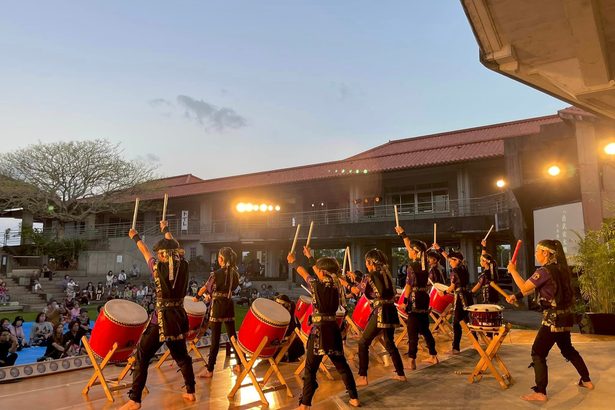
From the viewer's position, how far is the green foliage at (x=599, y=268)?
866cm

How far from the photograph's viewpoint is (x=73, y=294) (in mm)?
18406

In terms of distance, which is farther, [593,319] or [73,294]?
[73,294]

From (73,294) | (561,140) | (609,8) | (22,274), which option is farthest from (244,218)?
(609,8)

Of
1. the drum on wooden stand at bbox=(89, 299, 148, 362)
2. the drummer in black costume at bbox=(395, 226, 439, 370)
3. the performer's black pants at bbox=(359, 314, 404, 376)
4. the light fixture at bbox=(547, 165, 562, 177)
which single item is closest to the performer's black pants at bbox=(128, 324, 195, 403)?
the drum on wooden stand at bbox=(89, 299, 148, 362)

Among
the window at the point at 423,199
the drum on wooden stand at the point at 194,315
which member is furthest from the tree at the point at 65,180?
the drum on wooden stand at the point at 194,315

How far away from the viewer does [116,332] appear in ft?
15.8

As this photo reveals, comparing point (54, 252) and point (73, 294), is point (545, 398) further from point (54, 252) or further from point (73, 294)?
point (54, 252)

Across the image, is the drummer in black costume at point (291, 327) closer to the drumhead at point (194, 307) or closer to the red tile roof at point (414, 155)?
the drumhead at point (194, 307)

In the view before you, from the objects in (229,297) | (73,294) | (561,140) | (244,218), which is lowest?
(73,294)

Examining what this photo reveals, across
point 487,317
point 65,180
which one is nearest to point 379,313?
point 487,317

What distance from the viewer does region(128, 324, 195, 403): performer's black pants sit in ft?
13.9

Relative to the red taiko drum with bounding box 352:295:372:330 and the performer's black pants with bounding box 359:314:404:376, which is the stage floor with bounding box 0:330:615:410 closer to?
the performer's black pants with bounding box 359:314:404:376

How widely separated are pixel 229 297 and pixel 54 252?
25.3 m

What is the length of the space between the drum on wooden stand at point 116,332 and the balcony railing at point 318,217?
15.5m
